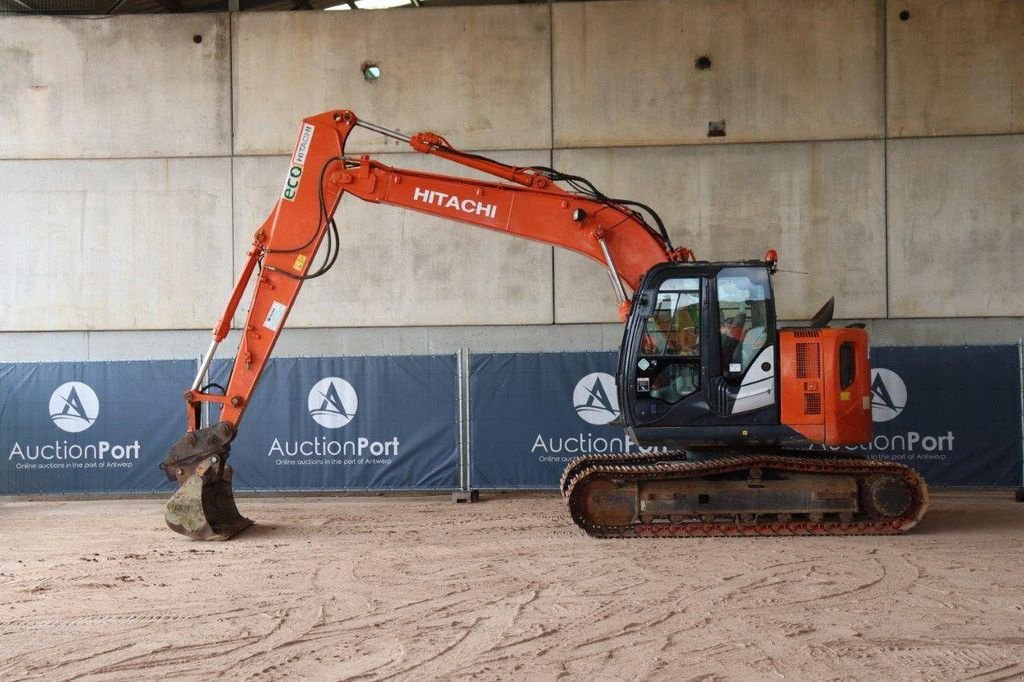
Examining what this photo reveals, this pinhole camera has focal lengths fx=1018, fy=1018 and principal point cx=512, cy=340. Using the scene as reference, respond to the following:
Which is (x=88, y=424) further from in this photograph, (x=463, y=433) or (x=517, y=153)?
(x=517, y=153)

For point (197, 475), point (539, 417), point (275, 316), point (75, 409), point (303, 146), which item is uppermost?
point (303, 146)

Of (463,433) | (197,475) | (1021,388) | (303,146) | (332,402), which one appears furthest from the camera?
(332,402)

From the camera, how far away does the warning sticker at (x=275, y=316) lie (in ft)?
34.6

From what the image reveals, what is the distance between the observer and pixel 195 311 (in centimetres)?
1503

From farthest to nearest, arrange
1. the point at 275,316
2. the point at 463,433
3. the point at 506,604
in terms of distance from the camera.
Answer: the point at 463,433 < the point at 275,316 < the point at 506,604

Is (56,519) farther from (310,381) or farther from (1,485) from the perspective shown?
(310,381)

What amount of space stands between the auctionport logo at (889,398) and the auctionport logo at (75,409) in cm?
1026

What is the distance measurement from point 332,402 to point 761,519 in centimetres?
602

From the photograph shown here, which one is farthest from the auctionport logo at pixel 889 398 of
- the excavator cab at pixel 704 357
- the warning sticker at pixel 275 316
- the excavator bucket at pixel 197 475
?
the excavator bucket at pixel 197 475

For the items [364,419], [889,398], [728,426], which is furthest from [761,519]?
[364,419]

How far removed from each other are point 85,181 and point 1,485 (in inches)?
181

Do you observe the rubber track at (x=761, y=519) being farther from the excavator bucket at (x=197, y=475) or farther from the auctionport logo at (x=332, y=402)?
the auctionport logo at (x=332, y=402)

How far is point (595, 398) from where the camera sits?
13.3 metres

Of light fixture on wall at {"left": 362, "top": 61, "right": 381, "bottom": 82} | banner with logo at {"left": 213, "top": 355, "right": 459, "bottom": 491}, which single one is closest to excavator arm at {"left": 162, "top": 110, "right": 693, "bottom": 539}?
banner with logo at {"left": 213, "top": 355, "right": 459, "bottom": 491}
